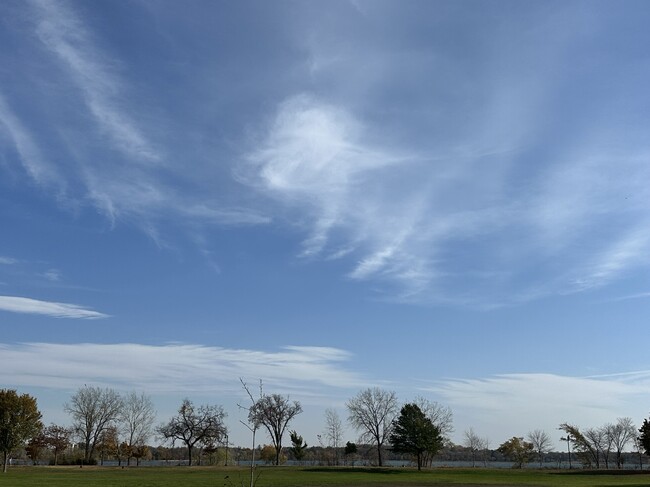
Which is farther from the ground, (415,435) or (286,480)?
(415,435)

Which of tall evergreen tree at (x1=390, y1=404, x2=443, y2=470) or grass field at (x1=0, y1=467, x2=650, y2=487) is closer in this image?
grass field at (x1=0, y1=467, x2=650, y2=487)

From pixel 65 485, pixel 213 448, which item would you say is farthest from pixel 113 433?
pixel 65 485

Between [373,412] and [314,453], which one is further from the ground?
[373,412]

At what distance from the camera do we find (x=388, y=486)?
138 ft

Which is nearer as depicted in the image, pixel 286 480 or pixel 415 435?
pixel 286 480

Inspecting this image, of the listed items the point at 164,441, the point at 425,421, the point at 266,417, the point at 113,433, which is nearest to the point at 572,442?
the point at 425,421

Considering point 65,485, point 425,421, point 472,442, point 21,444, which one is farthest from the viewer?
point 472,442

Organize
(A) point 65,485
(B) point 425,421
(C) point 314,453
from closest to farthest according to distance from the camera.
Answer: (A) point 65,485 < (B) point 425,421 < (C) point 314,453

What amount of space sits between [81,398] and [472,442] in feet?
314

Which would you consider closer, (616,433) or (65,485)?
(65,485)

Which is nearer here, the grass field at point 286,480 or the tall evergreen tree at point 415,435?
the grass field at point 286,480

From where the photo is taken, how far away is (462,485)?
4425cm

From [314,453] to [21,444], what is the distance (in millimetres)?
83475

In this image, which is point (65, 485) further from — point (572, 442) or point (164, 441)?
point (572, 442)
